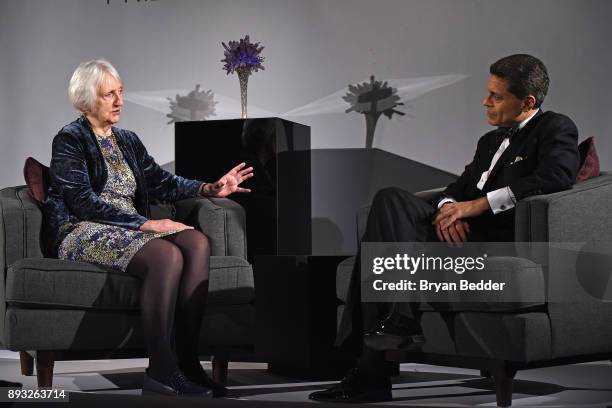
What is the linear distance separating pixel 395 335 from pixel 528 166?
0.78 meters

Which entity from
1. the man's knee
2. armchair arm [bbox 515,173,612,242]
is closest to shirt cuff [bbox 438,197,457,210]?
the man's knee

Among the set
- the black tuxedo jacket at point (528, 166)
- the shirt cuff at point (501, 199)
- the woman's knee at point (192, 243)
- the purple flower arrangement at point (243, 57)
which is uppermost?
the purple flower arrangement at point (243, 57)

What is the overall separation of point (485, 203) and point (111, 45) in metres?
3.09

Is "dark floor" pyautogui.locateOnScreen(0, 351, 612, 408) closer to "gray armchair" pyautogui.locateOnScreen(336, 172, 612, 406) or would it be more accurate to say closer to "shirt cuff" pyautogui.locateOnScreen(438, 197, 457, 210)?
"gray armchair" pyautogui.locateOnScreen(336, 172, 612, 406)

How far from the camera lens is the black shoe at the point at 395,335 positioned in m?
2.64

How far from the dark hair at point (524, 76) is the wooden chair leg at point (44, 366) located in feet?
5.92

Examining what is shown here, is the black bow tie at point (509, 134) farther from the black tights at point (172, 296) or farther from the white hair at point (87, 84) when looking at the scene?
the white hair at point (87, 84)

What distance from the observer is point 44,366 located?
2.97 m

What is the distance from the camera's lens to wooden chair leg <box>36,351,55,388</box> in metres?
2.96

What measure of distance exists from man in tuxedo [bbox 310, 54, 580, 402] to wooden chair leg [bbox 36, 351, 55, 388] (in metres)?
0.88

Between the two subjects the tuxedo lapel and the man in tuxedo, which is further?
the tuxedo lapel

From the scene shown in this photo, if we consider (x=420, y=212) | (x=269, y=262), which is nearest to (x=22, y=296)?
(x=269, y=262)

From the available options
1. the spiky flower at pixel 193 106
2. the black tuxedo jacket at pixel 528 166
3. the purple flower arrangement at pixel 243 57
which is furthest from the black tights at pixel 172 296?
the spiky flower at pixel 193 106

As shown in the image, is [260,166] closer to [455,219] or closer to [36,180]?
[36,180]
